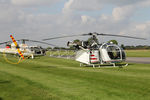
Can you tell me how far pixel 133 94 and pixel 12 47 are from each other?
49829mm

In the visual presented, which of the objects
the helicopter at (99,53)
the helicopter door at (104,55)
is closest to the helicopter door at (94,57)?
the helicopter at (99,53)

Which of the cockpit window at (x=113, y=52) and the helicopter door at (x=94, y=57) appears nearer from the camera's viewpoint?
the cockpit window at (x=113, y=52)

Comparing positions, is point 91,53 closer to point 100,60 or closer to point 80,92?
point 100,60

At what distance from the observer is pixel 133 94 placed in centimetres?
753

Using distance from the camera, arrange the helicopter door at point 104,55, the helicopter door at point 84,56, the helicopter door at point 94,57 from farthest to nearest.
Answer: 1. the helicopter door at point 84,56
2. the helicopter door at point 94,57
3. the helicopter door at point 104,55

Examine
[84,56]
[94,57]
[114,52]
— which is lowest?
[94,57]

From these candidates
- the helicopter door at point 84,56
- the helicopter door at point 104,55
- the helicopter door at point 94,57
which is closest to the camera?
the helicopter door at point 104,55

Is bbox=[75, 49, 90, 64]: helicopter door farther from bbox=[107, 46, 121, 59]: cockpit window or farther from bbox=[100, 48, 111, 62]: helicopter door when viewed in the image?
bbox=[107, 46, 121, 59]: cockpit window

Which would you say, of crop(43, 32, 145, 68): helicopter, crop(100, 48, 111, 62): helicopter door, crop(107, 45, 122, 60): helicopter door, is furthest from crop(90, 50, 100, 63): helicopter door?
crop(107, 45, 122, 60): helicopter door

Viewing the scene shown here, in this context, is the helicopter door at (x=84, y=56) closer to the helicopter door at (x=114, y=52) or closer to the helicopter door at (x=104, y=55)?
the helicopter door at (x=104, y=55)

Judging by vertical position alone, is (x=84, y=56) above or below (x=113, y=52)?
below

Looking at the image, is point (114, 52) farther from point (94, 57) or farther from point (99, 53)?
point (94, 57)

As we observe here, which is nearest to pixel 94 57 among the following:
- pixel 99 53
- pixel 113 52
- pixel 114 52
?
pixel 99 53

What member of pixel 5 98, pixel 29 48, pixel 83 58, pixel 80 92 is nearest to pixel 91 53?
pixel 83 58
